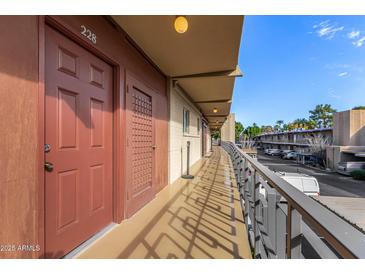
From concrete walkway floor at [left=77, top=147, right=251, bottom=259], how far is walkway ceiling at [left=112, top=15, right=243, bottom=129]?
2.44 m

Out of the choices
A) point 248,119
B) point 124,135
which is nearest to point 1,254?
point 124,135

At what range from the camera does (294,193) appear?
1.02m

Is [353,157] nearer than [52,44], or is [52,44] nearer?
[52,44]

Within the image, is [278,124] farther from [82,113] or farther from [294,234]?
[294,234]

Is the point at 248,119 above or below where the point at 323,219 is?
above

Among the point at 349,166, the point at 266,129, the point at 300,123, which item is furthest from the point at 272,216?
the point at 266,129

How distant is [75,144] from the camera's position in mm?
1885

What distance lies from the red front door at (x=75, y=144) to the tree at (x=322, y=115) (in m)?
61.0

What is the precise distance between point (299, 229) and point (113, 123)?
218 cm

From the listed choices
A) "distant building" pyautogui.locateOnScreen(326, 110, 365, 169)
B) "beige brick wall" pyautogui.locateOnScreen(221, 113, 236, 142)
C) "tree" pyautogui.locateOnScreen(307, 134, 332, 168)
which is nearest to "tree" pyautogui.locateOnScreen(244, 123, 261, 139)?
"tree" pyautogui.locateOnScreen(307, 134, 332, 168)

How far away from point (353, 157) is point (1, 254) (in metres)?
33.7

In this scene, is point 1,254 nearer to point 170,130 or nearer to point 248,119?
point 170,130

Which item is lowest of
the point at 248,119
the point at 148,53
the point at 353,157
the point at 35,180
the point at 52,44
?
the point at 353,157
